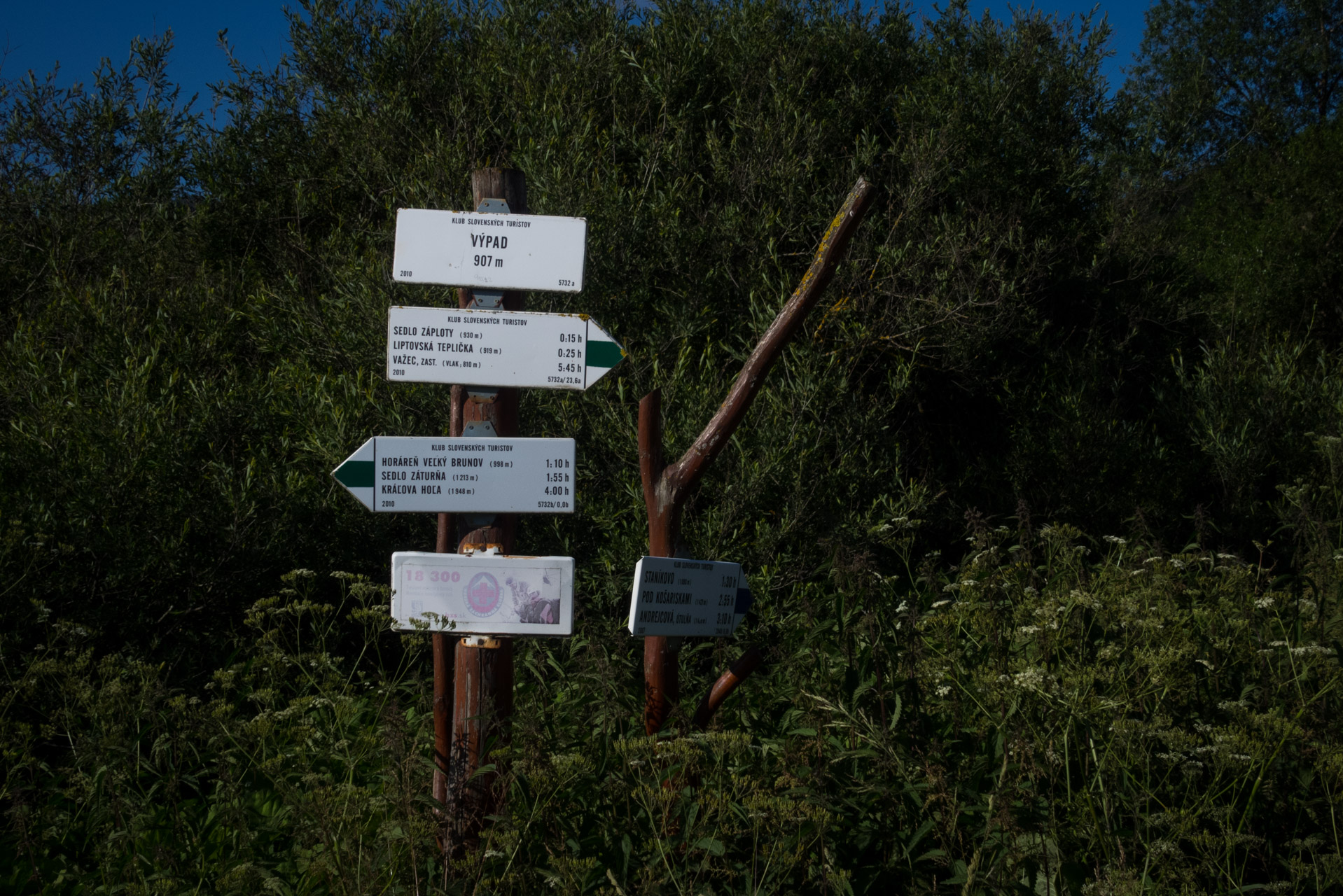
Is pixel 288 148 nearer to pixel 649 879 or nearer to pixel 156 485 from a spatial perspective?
pixel 156 485

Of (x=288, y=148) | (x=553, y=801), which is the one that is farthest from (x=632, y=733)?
(x=288, y=148)

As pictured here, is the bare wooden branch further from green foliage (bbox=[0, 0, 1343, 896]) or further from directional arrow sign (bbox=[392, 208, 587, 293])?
directional arrow sign (bbox=[392, 208, 587, 293])

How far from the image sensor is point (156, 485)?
4.83 meters

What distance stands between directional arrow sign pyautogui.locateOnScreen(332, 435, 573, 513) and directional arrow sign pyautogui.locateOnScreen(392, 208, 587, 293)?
546 millimetres

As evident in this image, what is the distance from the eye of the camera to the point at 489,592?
3072 mm


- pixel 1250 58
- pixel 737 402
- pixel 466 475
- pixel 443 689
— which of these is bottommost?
pixel 443 689

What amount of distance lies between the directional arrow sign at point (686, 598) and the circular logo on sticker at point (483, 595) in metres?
0.45

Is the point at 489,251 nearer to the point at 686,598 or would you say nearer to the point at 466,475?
the point at 466,475

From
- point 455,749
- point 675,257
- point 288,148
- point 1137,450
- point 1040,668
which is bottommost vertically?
point 455,749

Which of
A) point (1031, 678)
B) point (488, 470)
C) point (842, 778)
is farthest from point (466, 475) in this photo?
point (1031, 678)

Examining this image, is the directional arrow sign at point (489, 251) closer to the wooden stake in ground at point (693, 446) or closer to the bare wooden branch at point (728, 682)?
the wooden stake in ground at point (693, 446)

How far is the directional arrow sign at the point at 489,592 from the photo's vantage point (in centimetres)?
304

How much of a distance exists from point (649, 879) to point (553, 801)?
62 cm

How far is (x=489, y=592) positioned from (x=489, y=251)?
114 cm
